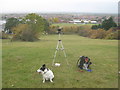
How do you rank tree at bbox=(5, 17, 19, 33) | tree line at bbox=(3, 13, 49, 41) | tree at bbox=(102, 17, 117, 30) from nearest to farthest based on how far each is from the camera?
tree line at bbox=(3, 13, 49, 41), tree at bbox=(5, 17, 19, 33), tree at bbox=(102, 17, 117, 30)

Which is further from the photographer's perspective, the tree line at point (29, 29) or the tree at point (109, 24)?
the tree at point (109, 24)

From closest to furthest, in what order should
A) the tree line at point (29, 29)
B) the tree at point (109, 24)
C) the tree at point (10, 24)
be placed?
the tree line at point (29, 29)
the tree at point (10, 24)
the tree at point (109, 24)

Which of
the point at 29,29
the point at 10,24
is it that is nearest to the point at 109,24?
the point at 29,29

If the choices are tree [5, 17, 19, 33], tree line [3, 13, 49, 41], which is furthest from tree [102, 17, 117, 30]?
tree [5, 17, 19, 33]

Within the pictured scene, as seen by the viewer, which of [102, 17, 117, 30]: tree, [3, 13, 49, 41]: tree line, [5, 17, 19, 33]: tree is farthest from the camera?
[102, 17, 117, 30]: tree

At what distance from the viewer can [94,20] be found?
50.7 meters

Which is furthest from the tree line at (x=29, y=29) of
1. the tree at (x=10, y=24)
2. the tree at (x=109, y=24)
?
the tree at (x=109, y=24)

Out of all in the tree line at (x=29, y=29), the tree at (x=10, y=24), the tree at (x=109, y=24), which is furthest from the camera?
the tree at (x=109, y=24)

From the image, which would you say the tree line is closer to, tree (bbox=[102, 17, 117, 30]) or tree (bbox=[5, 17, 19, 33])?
tree (bbox=[5, 17, 19, 33])

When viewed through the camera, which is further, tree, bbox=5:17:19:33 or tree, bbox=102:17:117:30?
tree, bbox=102:17:117:30

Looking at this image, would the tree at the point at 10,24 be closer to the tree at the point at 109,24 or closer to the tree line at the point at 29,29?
the tree line at the point at 29,29

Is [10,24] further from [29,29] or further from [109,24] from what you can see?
[109,24]

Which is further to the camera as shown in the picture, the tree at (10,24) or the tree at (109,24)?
the tree at (109,24)

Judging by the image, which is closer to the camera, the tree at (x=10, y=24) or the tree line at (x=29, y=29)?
the tree line at (x=29, y=29)
